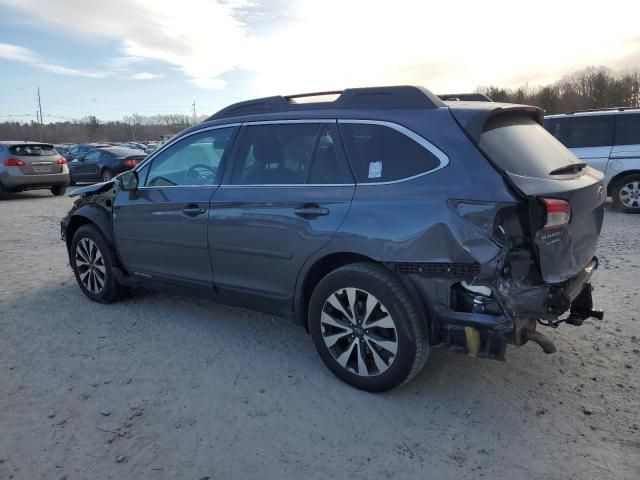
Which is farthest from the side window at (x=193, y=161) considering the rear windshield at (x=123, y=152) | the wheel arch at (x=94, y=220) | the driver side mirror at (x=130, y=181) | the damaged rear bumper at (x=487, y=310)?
the rear windshield at (x=123, y=152)

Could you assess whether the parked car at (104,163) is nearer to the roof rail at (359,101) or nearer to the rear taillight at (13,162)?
the rear taillight at (13,162)

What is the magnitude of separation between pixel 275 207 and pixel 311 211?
0.32 m

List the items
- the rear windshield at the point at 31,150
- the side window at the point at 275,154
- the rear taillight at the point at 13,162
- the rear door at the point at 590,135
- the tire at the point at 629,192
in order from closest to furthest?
the side window at the point at 275,154 < the tire at the point at 629,192 < the rear door at the point at 590,135 < the rear taillight at the point at 13,162 < the rear windshield at the point at 31,150

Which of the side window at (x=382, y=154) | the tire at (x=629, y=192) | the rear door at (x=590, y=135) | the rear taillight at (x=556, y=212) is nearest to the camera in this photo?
the rear taillight at (x=556, y=212)

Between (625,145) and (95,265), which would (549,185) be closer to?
(95,265)

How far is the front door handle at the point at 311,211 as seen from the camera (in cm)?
329

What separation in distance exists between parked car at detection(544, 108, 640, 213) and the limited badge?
797 cm

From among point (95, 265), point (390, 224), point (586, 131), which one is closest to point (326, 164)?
point (390, 224)

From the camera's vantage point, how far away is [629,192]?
9406 mm

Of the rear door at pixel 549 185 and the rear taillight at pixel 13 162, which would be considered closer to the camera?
the rear door at pixel 549 185

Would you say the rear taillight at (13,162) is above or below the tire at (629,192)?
above

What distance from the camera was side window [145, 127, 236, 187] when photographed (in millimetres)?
4039

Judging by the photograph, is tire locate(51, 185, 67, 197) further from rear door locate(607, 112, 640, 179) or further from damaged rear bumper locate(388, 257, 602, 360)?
damaged rear bumper locate(388, 257, 602, 360)

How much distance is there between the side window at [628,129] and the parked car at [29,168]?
47.4 ft
